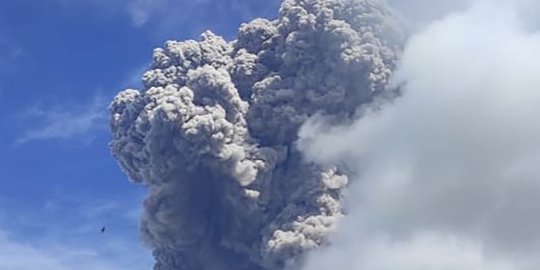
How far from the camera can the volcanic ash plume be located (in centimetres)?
6625

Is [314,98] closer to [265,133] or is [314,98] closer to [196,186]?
[265,133]

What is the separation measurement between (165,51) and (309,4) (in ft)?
29.0

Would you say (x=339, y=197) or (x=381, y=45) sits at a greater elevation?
(x=381, y=45)

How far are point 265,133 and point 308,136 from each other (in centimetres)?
261

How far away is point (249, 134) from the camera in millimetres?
68875

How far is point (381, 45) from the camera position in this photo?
6800cm

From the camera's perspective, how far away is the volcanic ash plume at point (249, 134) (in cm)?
6625

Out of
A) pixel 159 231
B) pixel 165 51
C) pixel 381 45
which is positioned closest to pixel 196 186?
pixel 159 231

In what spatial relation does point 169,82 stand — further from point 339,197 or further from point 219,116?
point 339,197

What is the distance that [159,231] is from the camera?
68.1 meters

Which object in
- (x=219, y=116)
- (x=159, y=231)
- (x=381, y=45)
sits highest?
(x=381, y=45)

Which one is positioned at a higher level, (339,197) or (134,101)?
(134,101)

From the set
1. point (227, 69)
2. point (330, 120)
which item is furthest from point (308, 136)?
point (227, 69)

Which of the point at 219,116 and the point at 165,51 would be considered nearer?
the point at 219,116
